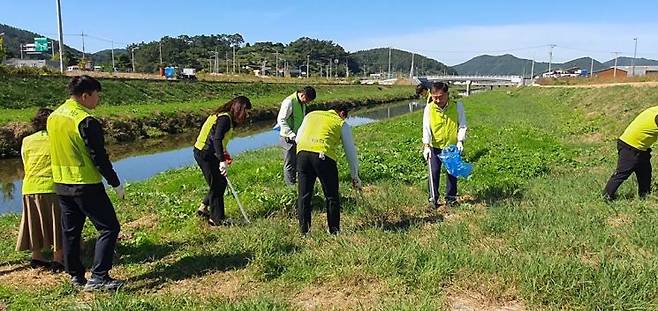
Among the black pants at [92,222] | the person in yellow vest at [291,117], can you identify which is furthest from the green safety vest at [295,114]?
the black pants at [92,222]

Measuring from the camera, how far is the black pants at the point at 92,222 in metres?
4.61

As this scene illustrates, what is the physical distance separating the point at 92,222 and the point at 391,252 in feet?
8.88

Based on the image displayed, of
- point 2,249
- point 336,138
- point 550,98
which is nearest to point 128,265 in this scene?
point 2,249

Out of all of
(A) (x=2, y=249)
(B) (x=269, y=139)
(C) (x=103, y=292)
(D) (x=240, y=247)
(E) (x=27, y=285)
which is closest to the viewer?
(C) (x=103, y=292)

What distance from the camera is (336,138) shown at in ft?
19.2

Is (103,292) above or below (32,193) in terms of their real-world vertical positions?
below

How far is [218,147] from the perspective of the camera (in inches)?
246

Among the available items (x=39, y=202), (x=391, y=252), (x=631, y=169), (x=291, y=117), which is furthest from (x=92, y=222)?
(x=631, y=169)

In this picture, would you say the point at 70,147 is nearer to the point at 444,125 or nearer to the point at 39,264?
the point at 39,264

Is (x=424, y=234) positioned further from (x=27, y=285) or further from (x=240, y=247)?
(x=27, y=285)

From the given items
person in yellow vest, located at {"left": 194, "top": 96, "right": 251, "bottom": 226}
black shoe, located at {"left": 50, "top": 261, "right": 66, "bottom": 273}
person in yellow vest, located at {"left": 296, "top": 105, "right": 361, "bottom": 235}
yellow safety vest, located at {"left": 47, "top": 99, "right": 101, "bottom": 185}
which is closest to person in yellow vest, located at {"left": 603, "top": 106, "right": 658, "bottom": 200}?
person in yellow vest, located at {"left": 296, "top": 105, "right": 361, "bottom": 235}

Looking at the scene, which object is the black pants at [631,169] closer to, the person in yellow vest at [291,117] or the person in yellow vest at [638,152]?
the person in yellow vest at [638,152]

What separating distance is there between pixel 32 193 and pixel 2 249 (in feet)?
4.18

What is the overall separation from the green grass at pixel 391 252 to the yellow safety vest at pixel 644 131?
0.76 m
